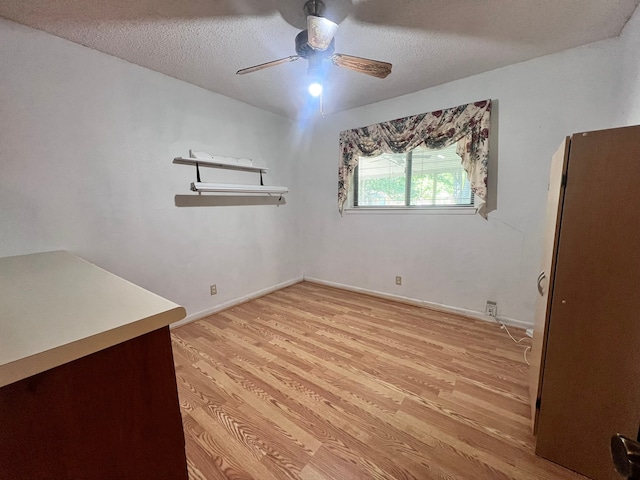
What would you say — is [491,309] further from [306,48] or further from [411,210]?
[306,48]

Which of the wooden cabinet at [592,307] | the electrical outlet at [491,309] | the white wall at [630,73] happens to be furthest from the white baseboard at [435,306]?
the white wall at [630,73]

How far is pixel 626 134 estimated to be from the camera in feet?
3.23

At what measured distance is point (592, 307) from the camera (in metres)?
1.07

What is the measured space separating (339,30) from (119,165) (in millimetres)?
2008

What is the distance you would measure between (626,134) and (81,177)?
10.3ft

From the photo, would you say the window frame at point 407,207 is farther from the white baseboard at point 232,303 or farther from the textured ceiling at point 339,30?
the white baseboard at point 232,303

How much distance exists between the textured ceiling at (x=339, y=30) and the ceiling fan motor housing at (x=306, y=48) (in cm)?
16

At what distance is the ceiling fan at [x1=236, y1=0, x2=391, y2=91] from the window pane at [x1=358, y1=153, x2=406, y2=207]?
1453 millimetres

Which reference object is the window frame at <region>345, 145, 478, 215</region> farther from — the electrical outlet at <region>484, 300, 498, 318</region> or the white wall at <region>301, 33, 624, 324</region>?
the electrical outlet at <region>484, 300, 498, 318</region>

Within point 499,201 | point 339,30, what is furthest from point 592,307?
point 339,30

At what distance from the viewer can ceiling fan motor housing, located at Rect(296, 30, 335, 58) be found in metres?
1.53

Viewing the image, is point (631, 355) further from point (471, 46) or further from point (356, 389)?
point (471, 46)

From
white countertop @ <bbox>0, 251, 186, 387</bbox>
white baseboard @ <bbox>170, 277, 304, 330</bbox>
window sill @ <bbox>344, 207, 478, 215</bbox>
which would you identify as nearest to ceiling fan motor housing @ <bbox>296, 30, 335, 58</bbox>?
white countertop @ <bbox>0, 251, 186, 387</bbox>

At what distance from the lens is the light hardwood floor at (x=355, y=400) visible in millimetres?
1204
